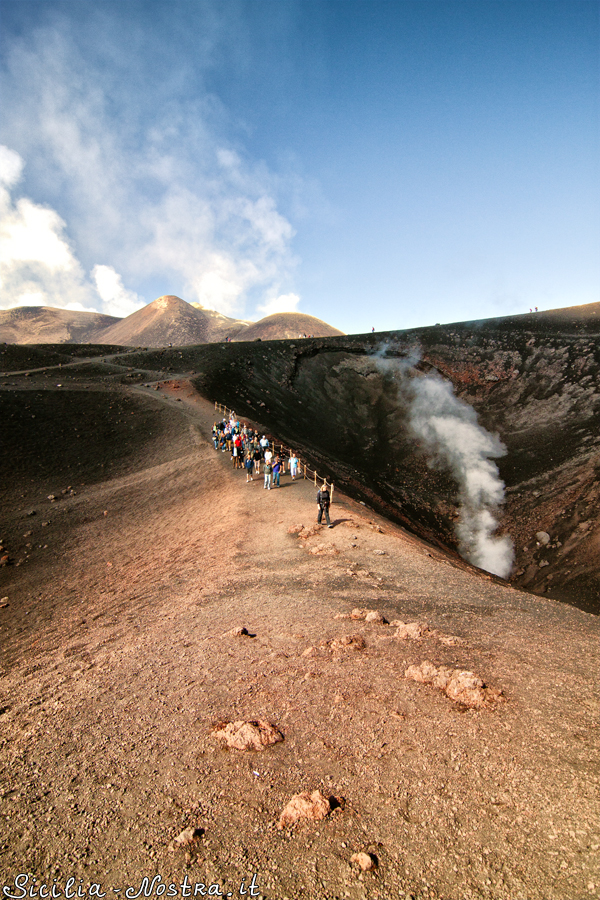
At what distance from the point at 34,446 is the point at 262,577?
2080cm

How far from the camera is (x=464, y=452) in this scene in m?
36.4

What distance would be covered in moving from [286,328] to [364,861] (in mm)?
136633

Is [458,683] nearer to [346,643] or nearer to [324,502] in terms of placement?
[346,643]

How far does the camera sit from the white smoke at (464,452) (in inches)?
1049

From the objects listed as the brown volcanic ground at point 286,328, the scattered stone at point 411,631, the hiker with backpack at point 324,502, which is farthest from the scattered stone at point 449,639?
the brown volcanic ground at point 286,328

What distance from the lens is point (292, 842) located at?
401cm

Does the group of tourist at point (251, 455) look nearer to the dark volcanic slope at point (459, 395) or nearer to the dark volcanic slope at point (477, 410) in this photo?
the dark volcanic slope at point (459, 395)

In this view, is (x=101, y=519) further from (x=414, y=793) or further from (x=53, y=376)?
(x=53, y=376)

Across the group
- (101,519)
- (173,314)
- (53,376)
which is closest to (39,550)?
(101,519)

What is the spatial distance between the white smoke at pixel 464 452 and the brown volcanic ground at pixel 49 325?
132 metres

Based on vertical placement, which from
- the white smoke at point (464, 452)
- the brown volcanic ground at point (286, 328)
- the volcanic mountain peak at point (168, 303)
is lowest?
the white smoke at point (464, 452)

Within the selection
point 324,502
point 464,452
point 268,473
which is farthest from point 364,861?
point 464,452

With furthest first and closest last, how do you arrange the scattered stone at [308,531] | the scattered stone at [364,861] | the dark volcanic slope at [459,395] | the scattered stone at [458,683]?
the dark volcanic slope at [459,395] → the scattered stone at [308,531] → the scattered stone at [458,683] → the scattered stone at [364,861]

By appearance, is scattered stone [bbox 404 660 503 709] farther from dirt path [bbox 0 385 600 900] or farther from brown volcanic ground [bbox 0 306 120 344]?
brown volcanic ground [bbox 0 306 120 344]
